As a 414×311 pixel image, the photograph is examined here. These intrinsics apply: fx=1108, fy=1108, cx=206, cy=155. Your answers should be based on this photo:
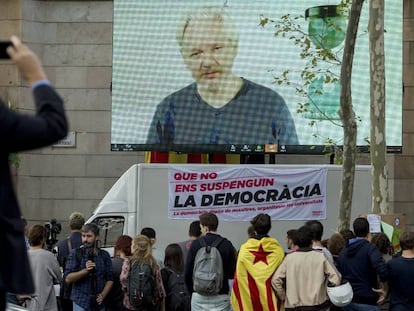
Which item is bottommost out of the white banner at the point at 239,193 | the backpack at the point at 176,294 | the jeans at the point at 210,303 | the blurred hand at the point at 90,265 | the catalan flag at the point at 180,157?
the jeans at the point at 210,303

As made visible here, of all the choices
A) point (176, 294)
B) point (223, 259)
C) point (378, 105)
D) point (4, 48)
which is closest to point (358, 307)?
point (223, 259)

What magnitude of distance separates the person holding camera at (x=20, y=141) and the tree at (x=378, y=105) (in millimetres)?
13060

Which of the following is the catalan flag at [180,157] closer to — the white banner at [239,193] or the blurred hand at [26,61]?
the white banner at [239,193]

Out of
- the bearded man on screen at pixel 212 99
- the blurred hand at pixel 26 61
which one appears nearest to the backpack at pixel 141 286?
the blurred hand at pixel 26 61

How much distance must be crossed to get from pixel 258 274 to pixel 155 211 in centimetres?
766

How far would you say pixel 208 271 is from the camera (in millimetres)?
11734

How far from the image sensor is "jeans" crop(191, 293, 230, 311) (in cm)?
1186

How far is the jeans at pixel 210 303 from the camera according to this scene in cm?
1186

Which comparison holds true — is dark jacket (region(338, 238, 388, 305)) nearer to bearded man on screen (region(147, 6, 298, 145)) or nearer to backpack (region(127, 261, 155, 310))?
backpack (region(127, 261, 155, 310))

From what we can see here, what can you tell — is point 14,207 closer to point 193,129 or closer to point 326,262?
point 326,262

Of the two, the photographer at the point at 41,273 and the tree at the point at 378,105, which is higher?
the tree at the point at 378,105

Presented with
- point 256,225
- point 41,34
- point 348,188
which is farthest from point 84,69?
point 256,225

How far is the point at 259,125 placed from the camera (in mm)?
24641

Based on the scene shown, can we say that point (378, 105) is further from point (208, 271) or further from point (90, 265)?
point (90, 265)
